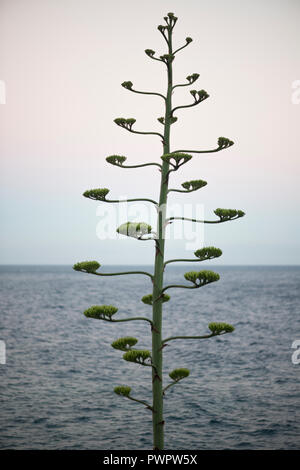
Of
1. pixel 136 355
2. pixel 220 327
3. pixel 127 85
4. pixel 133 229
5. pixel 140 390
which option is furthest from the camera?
pixel 140 390

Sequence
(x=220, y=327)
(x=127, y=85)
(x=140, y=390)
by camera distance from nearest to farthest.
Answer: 1. (x=220, y=327)
2. (x=127, y=85)
3. (x=140, y=390)

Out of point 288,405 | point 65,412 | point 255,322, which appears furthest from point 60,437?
point 255,322

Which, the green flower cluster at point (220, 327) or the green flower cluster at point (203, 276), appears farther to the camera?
the green flower cluster at point (220, 327)

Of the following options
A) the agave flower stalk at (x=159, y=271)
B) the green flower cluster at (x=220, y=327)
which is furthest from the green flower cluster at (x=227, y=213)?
the green flower cluster at (x=220, y=327)

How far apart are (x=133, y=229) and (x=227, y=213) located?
135cm

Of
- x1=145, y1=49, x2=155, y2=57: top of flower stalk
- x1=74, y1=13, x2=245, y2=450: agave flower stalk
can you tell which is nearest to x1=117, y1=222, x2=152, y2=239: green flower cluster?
x1=74, y1=13, x2=245, y2=450: agave flower stalk

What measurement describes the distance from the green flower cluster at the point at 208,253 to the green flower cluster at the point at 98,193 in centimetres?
145

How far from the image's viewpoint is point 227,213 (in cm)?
627

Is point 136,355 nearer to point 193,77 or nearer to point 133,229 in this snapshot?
point 133,229

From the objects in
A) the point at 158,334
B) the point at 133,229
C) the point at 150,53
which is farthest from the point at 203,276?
the point at 150,53

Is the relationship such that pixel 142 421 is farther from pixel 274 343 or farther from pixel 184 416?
pixel 274 343

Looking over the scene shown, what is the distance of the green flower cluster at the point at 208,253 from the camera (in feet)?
20.2

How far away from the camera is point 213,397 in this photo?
21250 millimetres

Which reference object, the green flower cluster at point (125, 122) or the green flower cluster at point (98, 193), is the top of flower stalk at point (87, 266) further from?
the green flower cluster at point (125, 122)
